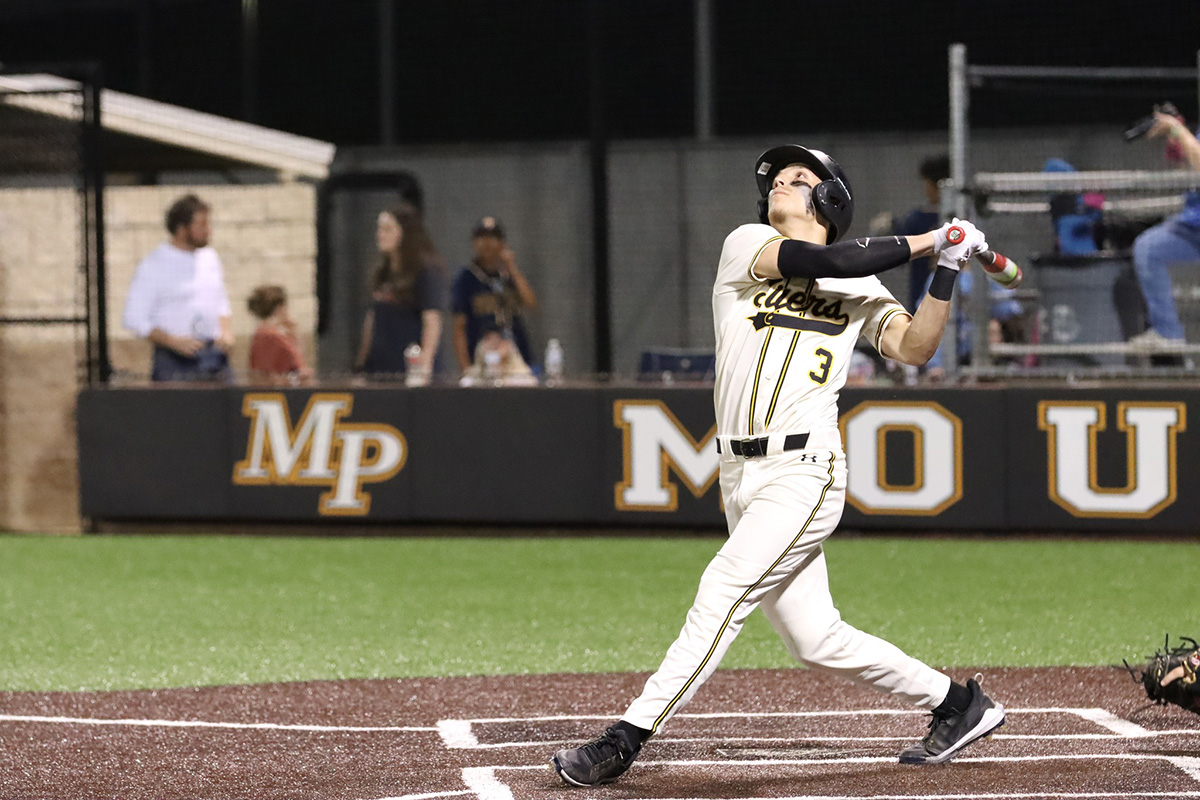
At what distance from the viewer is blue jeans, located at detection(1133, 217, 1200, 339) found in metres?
9.46

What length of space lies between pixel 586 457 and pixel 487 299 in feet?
5.16

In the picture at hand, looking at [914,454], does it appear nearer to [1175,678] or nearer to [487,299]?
[487,299]

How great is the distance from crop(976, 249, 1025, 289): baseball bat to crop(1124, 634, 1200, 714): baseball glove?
1.16 meters

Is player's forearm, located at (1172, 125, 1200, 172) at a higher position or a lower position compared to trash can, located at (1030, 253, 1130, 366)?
higher

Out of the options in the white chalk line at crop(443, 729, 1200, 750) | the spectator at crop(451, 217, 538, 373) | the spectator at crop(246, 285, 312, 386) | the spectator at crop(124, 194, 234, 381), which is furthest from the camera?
the spectator at crop(246, 285, 312, 386)

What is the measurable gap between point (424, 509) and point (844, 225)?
21.8ft

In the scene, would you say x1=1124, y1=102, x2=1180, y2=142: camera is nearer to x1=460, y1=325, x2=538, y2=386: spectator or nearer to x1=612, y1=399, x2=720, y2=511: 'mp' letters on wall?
x1=612, y1=399, x2=720, y2=511: 'mp' letters on wall

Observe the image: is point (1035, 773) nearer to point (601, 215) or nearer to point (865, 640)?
point (865, 640)

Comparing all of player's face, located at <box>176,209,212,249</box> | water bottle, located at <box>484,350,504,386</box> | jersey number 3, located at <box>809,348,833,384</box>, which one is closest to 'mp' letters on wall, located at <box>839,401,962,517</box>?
water bottle, located at <box>484,350,504,386</box>

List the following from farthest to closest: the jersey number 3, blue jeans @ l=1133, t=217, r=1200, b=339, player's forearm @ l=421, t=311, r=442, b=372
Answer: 1. player's forearm @ l=421, t=311, r=442, b=372
2. blue jeans @ l=1133, t=217, r=1200, b=339
3. the jersey number 3

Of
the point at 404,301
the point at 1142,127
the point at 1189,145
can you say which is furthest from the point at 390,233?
the point at 1189,145

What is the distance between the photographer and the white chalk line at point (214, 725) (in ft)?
17.9

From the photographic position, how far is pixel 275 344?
39.3 feet

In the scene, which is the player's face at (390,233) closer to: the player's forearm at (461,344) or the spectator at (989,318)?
the player's forearm at (461,344)
